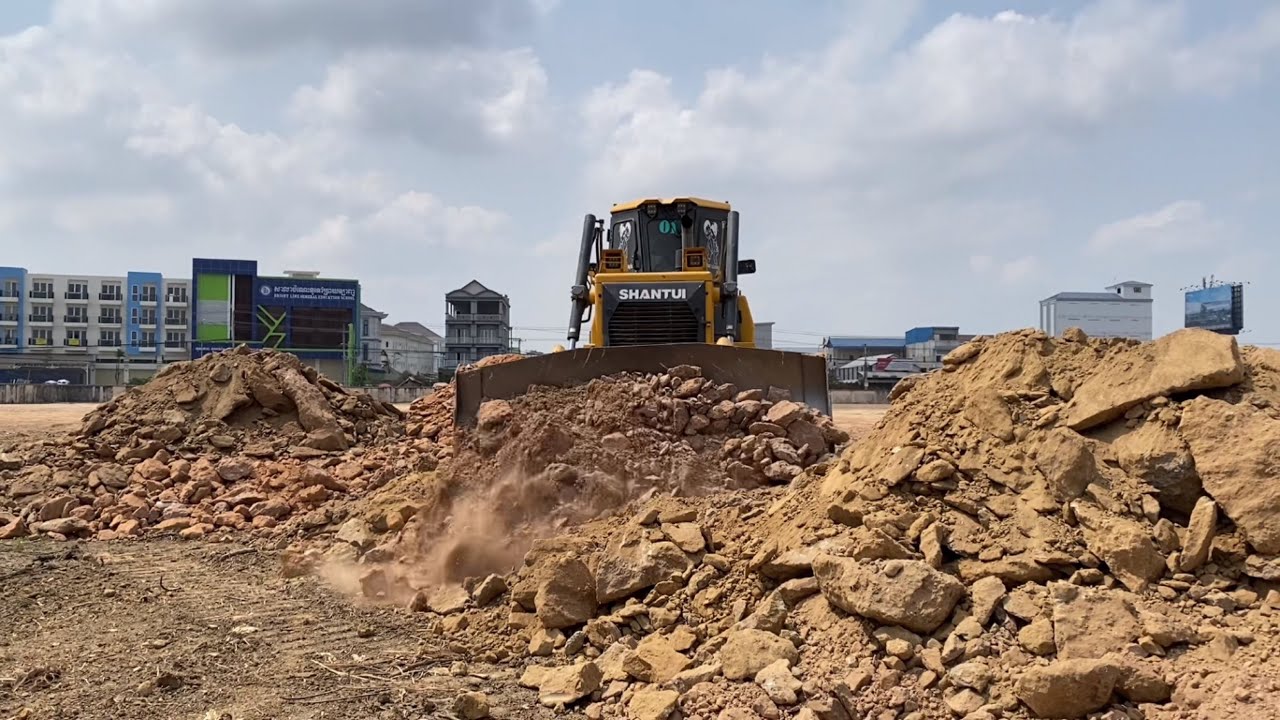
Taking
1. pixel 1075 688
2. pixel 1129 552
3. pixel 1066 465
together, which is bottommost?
pixel 1075 688

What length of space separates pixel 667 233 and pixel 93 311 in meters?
79.2

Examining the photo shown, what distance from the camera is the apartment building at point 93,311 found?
2810 inches

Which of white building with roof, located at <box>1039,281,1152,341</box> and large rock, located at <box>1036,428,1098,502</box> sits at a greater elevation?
white building with roof, located at <box>1039,281,1152,341</box>

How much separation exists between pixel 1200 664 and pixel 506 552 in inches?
165

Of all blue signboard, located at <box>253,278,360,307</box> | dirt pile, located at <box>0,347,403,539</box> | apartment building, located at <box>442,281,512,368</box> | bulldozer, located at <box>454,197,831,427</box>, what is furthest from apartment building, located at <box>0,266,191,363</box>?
bulldozer, located at <box>454,197,831,427</box>

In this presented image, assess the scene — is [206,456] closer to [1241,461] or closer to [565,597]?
[565,597]

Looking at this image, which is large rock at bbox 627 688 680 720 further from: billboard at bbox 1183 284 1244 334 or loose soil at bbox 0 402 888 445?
billboard at bbox 1183 284 1244 334

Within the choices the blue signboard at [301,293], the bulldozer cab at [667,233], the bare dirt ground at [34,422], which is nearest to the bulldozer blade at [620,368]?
the bulldozer cab at [667,233]

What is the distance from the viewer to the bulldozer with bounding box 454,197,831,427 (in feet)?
25.2

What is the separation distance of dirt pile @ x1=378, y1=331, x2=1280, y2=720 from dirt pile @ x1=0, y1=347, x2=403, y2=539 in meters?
4.69

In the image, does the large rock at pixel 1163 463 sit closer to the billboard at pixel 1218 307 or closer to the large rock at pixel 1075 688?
the large rock at pixel 1075 688

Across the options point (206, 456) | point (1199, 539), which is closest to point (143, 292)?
point (206, 456)

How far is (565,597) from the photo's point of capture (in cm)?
488

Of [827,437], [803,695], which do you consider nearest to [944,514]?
[803,695]
